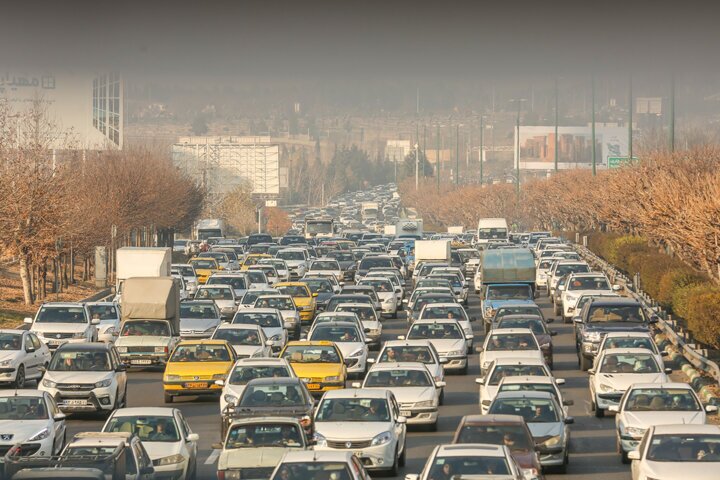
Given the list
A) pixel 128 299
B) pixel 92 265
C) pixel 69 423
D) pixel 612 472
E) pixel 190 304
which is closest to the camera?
pixel 612 472

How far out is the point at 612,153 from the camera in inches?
7096

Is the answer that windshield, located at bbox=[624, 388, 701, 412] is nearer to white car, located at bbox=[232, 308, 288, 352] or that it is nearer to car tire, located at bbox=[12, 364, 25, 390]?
car tire, located at bbox=[12, 364, 25, 390]

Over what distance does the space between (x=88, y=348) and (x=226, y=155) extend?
154 metres

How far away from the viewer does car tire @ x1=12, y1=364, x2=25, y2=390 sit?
3140 cm

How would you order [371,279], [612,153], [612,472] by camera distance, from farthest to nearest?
[612,153], [371,279], [612,472]

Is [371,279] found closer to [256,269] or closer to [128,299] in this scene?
[256,269]

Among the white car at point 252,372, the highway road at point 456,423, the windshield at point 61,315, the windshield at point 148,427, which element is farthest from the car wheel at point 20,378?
the windshield at point 148,427

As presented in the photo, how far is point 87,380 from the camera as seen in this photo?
88.9 feet

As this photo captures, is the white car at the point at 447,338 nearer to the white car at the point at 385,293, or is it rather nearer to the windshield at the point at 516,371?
the windshield at the point at 516,371

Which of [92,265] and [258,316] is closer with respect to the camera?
[258,316]

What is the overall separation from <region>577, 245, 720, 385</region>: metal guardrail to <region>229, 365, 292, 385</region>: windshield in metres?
8.41

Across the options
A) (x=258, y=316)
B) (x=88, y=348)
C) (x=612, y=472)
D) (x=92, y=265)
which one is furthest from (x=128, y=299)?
(x=92, y=265)

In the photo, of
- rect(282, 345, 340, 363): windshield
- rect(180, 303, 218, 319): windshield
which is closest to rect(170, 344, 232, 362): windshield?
rect(282, 345, 340, 363): windshield

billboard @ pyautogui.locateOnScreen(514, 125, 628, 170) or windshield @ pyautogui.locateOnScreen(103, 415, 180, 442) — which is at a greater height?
billboard @ pyautogui.locateOnScreen(514, 125, 628, 170)
